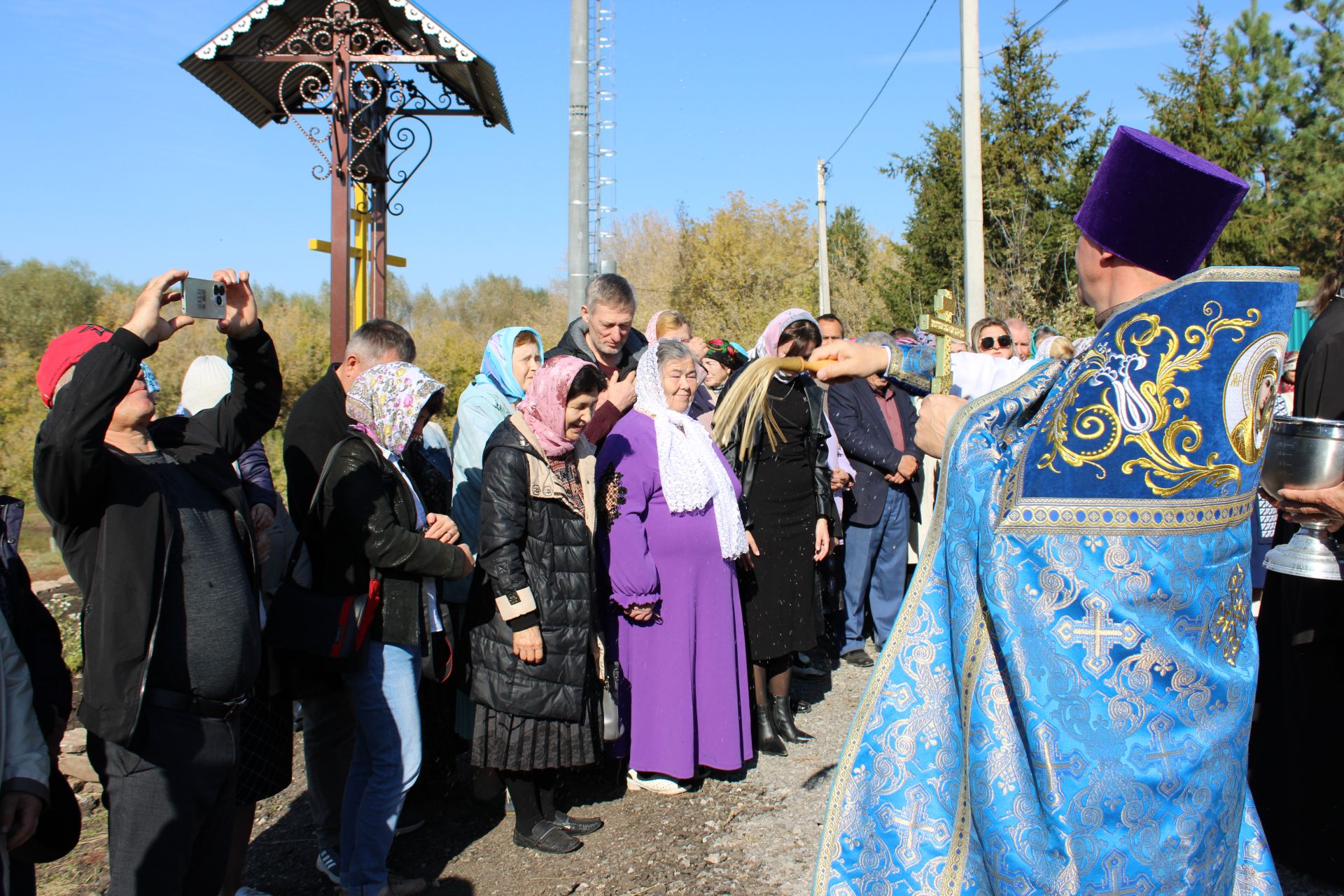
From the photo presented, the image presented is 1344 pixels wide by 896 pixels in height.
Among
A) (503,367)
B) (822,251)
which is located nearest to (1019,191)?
(822,251)

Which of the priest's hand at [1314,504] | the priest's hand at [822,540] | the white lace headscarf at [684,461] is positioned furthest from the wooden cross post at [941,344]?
the priest's hand at [822,540]

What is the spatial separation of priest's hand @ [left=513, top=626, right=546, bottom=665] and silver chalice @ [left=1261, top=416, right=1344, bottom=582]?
2476mm

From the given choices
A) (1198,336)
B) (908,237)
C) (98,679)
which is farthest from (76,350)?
(908,237)

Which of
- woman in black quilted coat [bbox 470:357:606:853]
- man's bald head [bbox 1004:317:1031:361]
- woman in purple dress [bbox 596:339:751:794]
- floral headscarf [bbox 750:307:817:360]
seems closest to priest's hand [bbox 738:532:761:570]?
woman in purple dress [bbox 596:339:751:794]

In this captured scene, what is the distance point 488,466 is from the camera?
388cm

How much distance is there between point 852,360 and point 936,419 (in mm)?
306

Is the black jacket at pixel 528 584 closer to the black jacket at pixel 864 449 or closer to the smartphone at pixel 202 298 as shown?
the smartphone at pixel 202 298

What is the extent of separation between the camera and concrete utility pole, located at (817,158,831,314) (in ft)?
85.2

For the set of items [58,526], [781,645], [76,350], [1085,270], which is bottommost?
[781,645]

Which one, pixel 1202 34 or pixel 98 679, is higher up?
pixel 1202 34

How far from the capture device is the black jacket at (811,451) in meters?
5.30

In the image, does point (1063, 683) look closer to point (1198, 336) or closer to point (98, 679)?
point (1198, 336)

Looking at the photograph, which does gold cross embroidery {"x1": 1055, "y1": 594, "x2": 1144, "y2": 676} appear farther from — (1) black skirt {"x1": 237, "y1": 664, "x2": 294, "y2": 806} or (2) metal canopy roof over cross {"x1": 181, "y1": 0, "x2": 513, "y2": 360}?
(2) metal canopy roof over cross {"x1": 181, "y1": 0, "x2": 513, "y2": 360}

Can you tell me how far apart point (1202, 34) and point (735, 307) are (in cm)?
1207
